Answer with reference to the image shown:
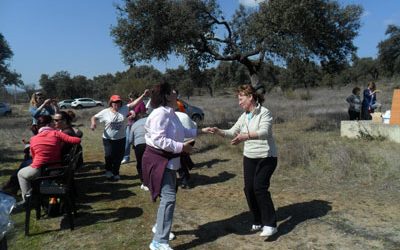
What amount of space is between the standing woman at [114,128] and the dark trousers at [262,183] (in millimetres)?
3688

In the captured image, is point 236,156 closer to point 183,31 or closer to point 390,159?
point 390,159

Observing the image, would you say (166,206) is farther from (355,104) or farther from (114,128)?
(355,104)

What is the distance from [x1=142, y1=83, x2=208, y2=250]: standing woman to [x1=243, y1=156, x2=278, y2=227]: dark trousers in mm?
924

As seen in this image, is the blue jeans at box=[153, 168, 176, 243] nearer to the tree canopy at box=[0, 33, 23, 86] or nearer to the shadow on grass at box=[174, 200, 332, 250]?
the shadow on grass at box=[174, 200, 332, 250]

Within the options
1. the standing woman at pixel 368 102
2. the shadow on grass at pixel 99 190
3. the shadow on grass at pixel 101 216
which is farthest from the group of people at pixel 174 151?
the standing woman at pixel 368 102

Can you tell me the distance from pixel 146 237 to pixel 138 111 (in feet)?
16.5

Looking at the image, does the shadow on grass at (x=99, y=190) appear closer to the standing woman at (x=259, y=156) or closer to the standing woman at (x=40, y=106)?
the standing woman at (x=40, y=106)

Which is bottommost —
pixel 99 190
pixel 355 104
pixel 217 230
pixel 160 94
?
pixel 99 190

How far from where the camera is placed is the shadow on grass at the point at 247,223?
17.1ft

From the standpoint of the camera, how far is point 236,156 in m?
10.6

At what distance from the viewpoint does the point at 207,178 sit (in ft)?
28.0

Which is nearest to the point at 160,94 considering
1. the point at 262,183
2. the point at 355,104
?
the point at 262,183

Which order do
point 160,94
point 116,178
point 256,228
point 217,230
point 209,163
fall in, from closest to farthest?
1. point 160,94
2. point 256,228
3. point 217,230
4. point 116,178
5. point 209,163

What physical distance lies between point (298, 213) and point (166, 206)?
2.16 meters
